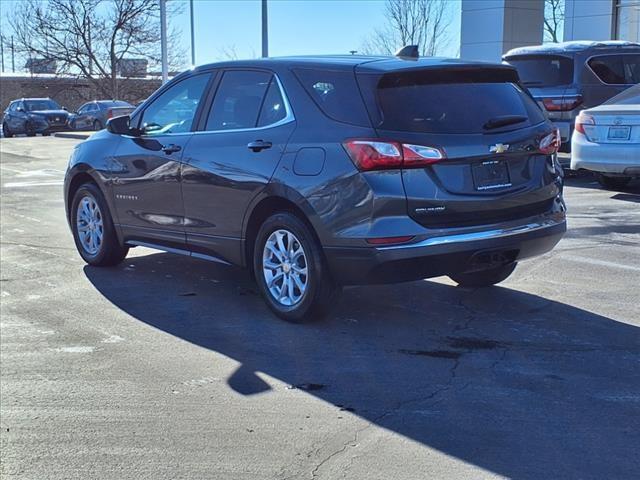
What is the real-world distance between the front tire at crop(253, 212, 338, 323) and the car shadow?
0.16m

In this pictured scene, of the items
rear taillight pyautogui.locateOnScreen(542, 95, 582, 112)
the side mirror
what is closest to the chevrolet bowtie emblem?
the side mirror

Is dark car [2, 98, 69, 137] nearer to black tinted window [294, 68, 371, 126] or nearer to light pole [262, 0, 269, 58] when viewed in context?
light pole [262, 0, 269, 58]

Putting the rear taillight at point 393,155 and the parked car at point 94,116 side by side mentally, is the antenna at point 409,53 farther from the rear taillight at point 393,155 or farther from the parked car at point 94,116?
the parked car at point 94,116

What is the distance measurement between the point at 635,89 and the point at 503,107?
6.07 m

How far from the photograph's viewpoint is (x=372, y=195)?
5.00 m

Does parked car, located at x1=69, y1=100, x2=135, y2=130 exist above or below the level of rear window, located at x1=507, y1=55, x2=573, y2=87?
below

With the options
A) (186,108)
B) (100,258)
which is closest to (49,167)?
(100,258)

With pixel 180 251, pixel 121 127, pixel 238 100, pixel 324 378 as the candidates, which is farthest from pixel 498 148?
pixel 121 127

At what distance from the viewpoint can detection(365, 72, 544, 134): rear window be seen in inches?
202

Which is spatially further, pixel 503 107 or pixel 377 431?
pixel 503 107

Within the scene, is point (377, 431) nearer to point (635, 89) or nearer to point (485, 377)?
point (485, 377)

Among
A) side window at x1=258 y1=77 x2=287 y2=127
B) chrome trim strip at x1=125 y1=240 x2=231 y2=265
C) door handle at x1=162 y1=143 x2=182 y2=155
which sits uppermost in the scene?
side window at x1=258 y1=77 x2=287 y2=127

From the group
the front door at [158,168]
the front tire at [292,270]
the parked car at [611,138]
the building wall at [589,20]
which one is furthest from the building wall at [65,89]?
the front tire at [292,270]

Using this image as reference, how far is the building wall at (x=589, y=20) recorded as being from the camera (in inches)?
841
